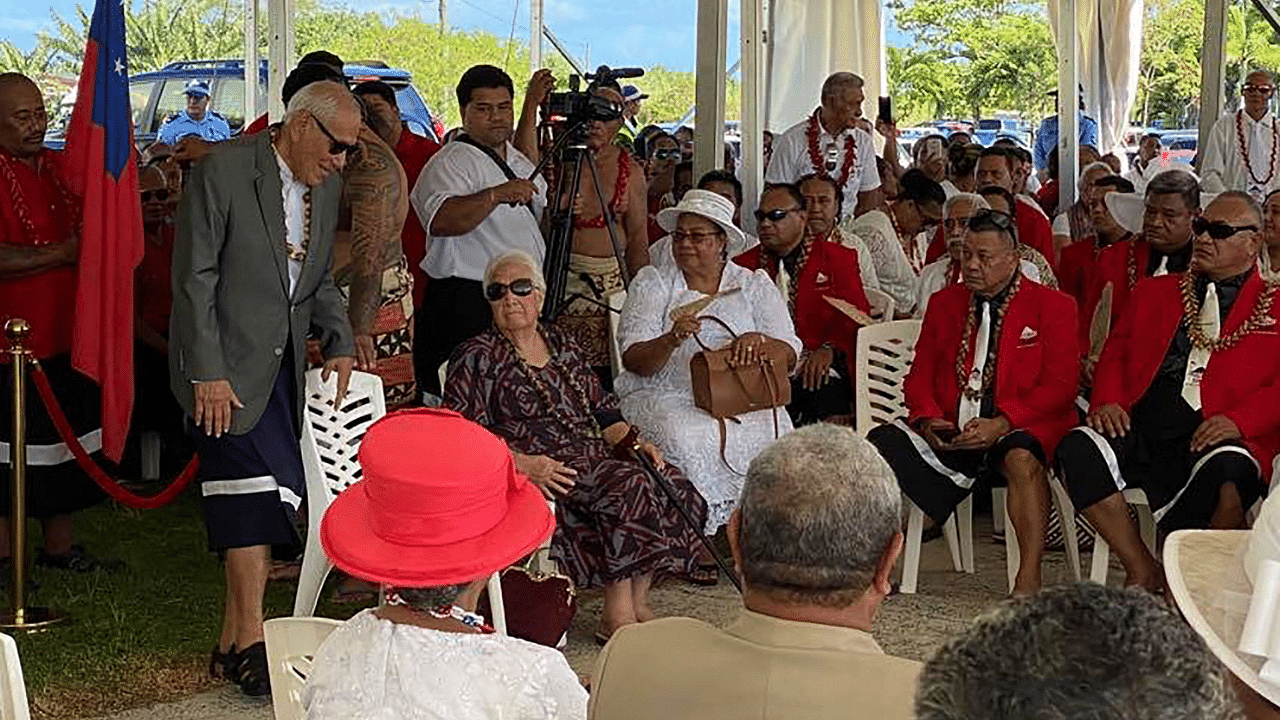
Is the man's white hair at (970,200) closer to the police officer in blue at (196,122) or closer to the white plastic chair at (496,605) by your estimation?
the white plastic chair at (496,605)

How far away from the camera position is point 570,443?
4750 millimetres

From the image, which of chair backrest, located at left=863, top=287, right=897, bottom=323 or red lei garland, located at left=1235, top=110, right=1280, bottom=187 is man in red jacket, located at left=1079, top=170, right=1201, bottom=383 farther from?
red lei garland, located at left=1235, top=110, right=1280, bottom=187

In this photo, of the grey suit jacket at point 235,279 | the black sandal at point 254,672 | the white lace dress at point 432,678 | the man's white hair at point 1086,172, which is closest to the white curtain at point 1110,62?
the man's white hair at point 1086,172

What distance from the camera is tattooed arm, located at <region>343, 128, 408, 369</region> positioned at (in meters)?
4.68

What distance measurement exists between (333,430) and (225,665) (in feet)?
2.21

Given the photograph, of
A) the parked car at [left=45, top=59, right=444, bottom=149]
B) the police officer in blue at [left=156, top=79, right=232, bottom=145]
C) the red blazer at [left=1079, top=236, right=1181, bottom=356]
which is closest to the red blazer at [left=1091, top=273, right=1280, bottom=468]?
the red blazer at [left=1079, top=236, right=1181, bottom=356]

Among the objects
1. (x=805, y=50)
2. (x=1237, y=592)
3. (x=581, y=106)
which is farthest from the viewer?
(x=805, y=50)

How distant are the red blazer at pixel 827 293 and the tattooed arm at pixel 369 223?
197cm

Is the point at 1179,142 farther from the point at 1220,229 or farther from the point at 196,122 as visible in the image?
the point at 1220,229

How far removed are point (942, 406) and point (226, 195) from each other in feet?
7.73

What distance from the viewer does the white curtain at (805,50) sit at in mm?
11188

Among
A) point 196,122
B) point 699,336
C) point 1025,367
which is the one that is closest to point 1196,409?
point 1025,367

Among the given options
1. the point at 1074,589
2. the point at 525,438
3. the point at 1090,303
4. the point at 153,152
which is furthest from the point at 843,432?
the point at 153,152

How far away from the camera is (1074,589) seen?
4.19ft
